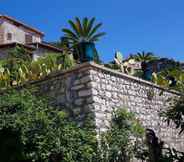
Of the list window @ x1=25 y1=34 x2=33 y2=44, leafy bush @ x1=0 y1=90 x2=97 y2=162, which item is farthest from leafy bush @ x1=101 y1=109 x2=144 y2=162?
window @ x1=25 y1=34 x2=33 y2=44

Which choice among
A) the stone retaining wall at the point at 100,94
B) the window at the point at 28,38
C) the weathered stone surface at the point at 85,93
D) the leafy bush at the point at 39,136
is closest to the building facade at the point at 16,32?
the window at the point at 28,38

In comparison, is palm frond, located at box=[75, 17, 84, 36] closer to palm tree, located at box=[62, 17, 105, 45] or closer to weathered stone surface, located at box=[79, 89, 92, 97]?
palm tree, located at box=[62, 17, 105, 45]

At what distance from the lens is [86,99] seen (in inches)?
411

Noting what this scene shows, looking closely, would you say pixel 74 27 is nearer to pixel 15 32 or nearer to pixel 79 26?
pixel 79 26

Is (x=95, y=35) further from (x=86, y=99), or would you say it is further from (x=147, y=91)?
(x=86, y=99)

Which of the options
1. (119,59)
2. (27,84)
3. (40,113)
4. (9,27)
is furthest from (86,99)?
(9,27)

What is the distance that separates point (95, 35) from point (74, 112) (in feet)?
50.7

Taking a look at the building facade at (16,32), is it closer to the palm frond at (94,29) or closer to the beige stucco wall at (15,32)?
the beige stucco wall at (15,32)

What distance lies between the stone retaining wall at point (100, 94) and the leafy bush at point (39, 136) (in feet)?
2.22

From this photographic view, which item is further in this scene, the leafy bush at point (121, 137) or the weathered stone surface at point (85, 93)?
the weathered stone surface at point (85, 93)

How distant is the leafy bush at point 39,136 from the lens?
8.98m

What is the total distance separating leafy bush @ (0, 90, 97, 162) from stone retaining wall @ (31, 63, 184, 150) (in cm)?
68

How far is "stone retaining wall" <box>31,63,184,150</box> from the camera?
1042cm

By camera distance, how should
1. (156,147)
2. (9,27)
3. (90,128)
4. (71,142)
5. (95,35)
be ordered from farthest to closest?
(9,27)
(95,35)
(156,147)
(90,128)
(71,142)
